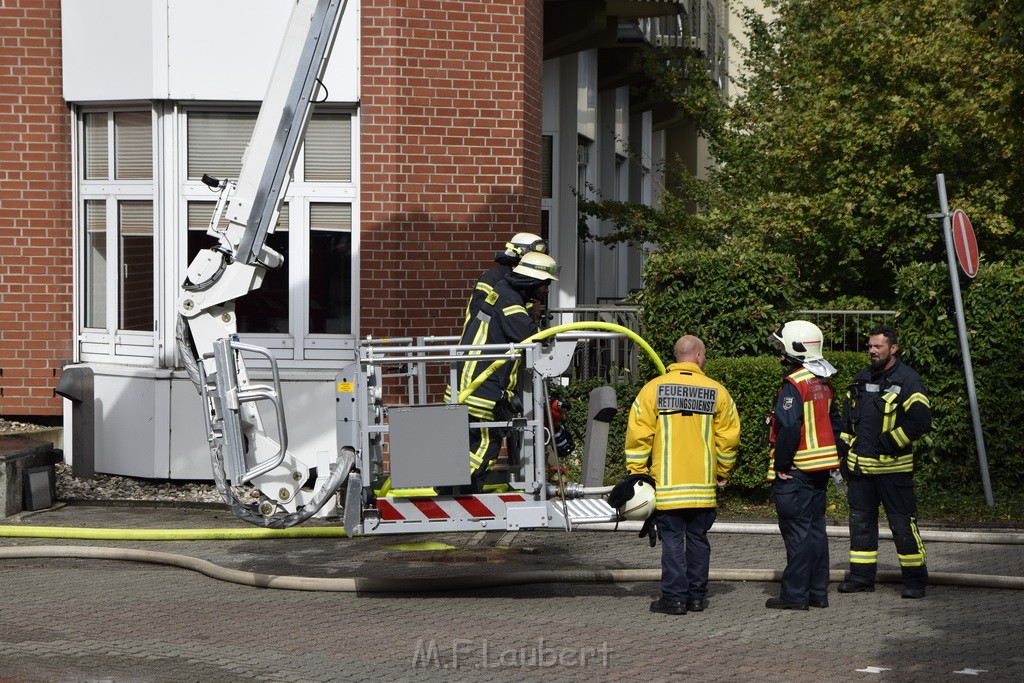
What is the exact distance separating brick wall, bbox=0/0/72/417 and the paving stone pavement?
3.07m

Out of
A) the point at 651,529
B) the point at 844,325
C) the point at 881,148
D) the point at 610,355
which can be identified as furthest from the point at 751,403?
the point at 881,148

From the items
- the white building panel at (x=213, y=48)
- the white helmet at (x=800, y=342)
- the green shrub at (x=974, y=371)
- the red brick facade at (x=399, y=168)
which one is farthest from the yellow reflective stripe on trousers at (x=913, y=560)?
the white building panel at (x=213, y=48)

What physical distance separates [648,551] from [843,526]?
69.7 inches

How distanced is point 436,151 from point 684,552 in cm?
509

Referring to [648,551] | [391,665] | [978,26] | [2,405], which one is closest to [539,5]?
[978,26]

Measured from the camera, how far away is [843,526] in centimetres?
1012

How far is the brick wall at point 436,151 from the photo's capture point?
11.4 metres

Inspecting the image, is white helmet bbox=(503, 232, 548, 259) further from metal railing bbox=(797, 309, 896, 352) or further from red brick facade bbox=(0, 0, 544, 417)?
metal railing bbox=(797, 309, 896, 352)

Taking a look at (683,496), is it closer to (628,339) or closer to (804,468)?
(804,468)

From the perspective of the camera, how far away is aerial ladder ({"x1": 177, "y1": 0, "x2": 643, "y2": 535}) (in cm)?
757

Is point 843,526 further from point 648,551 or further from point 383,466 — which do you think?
point 383,466

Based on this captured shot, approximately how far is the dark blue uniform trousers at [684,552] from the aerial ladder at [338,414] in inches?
15.5

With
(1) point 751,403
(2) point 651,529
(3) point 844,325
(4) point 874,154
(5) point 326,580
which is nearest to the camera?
(2) point 651,529

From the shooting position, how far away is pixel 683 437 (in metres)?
7.67
